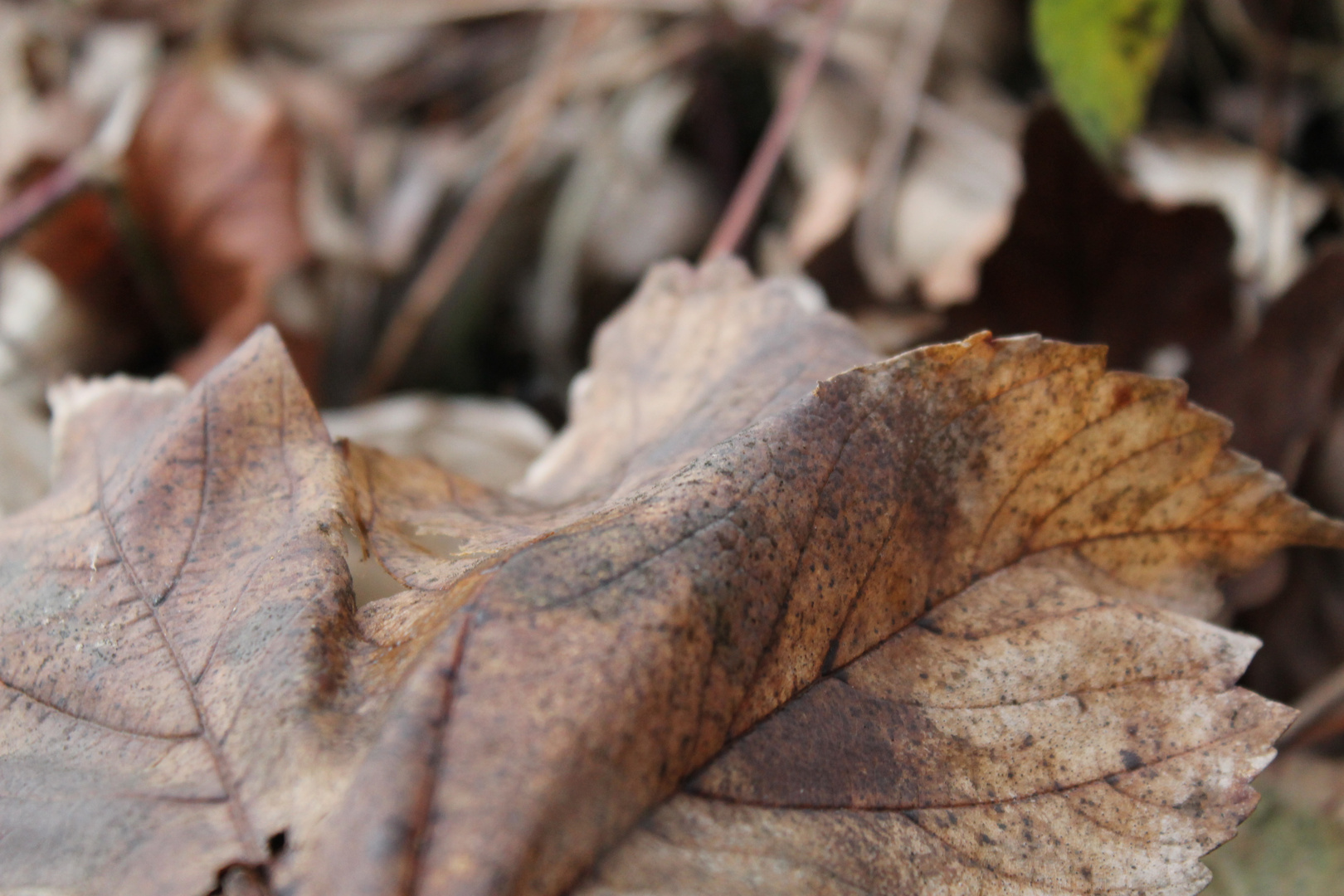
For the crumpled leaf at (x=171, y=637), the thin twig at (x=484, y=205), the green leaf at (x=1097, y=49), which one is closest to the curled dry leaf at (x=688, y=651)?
the crumpled leaf at (x=171, y=637)

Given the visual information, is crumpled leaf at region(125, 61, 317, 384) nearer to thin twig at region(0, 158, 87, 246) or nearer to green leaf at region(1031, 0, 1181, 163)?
thin twig at region(0, 158, 87, 246)

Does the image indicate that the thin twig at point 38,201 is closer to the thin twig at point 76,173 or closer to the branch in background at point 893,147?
the thin twig at point 76,173

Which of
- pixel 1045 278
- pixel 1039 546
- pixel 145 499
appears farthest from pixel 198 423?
pixel 1045 278

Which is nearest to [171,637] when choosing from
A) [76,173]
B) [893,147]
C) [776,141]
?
[776,141]

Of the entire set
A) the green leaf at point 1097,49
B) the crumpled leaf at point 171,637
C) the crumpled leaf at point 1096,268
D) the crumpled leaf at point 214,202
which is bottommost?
the crumpled leaf at point 1096,268

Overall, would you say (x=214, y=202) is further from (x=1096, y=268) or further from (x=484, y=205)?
(x=1096, y=268)

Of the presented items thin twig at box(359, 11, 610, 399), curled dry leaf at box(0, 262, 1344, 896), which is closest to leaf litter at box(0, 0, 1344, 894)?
curled dry leaf at box(0, 262, 1344, 896)
